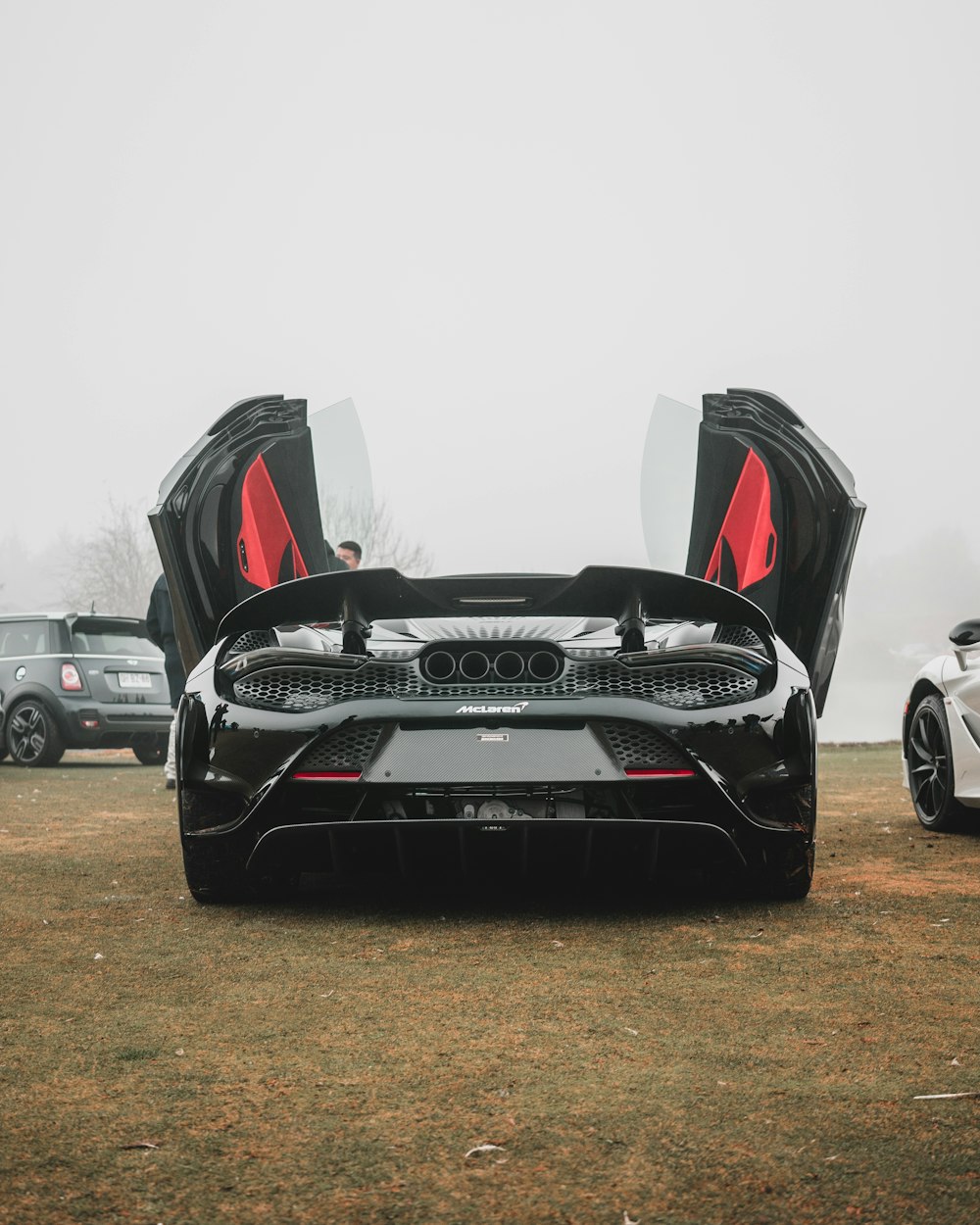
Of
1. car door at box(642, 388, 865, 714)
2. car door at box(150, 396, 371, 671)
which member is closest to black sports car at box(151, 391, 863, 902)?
car door at box(150, 396, 371, 671)

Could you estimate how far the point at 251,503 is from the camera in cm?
571

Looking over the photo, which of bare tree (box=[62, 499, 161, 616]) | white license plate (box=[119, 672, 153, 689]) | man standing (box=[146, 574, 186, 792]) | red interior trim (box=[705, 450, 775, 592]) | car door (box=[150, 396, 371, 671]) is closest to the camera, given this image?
car door (box=[150, 396, 371, 671])

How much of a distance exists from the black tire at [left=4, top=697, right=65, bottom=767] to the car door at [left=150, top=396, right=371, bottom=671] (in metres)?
8.55

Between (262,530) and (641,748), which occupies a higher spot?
(262,530)

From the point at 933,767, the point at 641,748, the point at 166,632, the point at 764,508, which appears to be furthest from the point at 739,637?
the point at 166,632

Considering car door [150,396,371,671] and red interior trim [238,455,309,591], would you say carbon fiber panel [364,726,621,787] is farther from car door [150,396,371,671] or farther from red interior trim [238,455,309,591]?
red interior trim [238,455,309,591]

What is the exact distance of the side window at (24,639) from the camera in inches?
563

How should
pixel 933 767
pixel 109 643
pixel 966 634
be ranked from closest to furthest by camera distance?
pixel 966 634
pixel 933 767
pixel 109 643

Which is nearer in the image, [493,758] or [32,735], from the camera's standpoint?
[493,758]

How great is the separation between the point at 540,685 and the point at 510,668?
0.12 meters

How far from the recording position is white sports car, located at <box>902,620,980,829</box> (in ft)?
20.6

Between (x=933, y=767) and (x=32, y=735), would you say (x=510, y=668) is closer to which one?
(x=933, y=767)

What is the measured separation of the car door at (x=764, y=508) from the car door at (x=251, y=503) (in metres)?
1.38

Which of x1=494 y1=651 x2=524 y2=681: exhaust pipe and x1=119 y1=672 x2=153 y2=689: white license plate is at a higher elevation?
x1=494 y1=651 x2=524 y2=681: exhaust pipe
